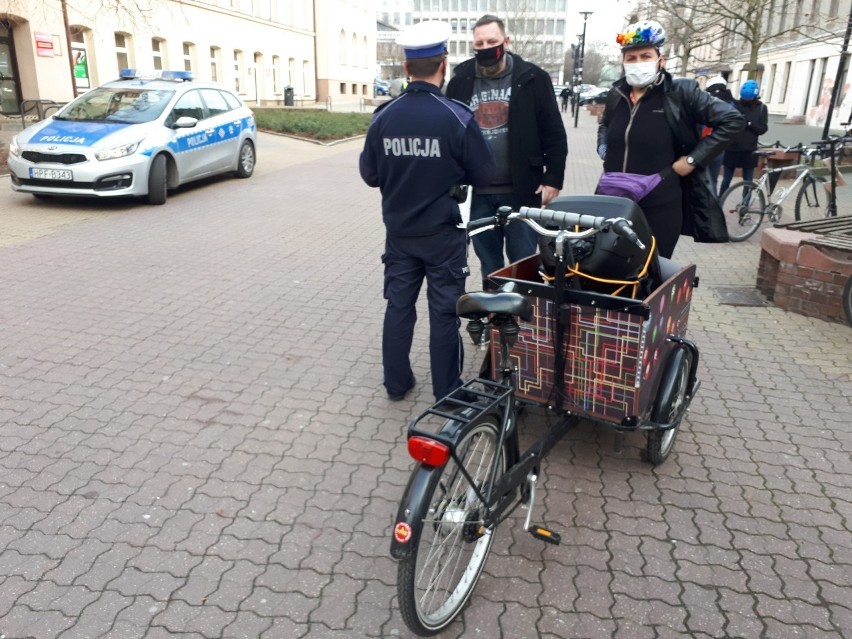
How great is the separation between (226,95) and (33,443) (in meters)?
10.1

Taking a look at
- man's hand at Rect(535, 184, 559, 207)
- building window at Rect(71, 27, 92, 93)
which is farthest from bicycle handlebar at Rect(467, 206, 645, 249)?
building window at Rect(71, 27, 92, 93)

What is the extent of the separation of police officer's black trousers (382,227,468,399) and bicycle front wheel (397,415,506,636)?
4.13 ft

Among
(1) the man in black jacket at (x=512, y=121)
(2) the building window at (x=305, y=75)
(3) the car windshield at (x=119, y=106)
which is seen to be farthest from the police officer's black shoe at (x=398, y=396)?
(2) the building window at (x=305, y=75)

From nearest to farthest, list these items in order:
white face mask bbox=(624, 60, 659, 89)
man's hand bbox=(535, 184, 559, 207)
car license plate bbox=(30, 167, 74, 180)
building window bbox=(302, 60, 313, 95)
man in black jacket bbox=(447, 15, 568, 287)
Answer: white face mask bbox=(624, 60, 659, 89) < man in black jacket bbox=(447, 15, 568, 287) < man's hand bbox=(535, 184, 559, 207) < car license plate bbox=(30, 167, 74, 180) < building window bbox=(302, 60, 313, 95)

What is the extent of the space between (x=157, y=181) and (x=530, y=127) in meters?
7.21

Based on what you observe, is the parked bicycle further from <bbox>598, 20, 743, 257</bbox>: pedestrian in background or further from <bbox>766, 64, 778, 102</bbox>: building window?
<bbox>766, 64, 778, 102</bbox>: building window

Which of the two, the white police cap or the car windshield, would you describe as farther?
the car windshield

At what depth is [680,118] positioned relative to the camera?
4125 mm

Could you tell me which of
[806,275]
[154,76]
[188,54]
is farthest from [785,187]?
[188,54]

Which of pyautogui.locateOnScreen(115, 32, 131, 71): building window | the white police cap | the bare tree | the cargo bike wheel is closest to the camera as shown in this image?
the cargo bike wheel

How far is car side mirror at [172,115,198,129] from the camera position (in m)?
10.5

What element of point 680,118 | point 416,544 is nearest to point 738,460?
point 680,118

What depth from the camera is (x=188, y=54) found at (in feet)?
102

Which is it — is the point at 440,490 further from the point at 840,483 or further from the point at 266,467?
the point at 840,483
